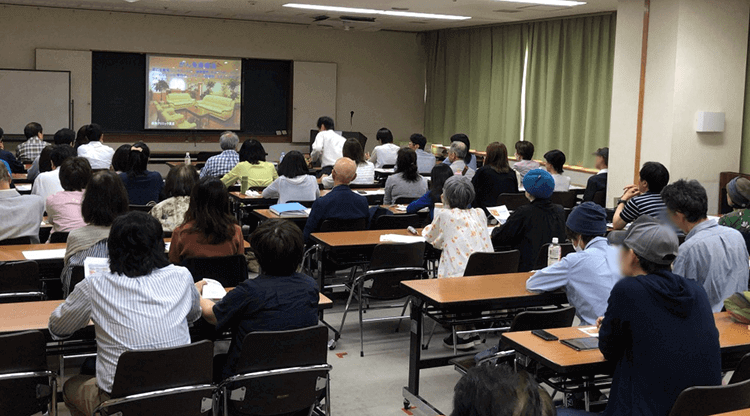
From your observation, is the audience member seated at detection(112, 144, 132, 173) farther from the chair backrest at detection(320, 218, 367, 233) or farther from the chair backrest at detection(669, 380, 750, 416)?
the chair backrest at detection(669, 380, 750, 416)

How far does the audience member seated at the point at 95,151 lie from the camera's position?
8758 millimetres

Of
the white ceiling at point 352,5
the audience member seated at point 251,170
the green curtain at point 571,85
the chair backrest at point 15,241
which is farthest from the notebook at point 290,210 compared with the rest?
the green curtain at point 571,85

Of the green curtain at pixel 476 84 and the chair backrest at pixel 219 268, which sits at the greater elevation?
the green curtain at pixel 476 84

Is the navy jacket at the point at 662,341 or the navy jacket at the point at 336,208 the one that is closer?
the navy jacket at the point at 662,341

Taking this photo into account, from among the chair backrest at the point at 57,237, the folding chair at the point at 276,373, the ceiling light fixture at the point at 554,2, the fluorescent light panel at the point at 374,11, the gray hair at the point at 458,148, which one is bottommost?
the folding chair at the point at 276,373

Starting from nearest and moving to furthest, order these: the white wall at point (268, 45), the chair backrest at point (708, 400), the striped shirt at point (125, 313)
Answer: the chair backrest at point (708, 400) → the striped shirt at point (125, 313) → the white wall at point (268, 45)

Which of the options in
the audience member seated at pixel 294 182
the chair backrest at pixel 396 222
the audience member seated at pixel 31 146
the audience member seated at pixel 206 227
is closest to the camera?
the audience member seated at pixel 206 227

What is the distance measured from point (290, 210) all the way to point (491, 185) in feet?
6.77

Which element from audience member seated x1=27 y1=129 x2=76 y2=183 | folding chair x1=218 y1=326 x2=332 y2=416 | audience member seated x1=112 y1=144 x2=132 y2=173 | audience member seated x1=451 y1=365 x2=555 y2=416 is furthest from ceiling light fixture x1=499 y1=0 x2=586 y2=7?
audience member seated x1=451 y1=365 x2=555 y2=416

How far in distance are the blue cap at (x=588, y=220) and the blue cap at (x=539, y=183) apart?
1186 millimetres

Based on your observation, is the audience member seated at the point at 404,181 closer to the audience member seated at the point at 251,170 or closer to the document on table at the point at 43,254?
the audience member seated at the point at 251,170

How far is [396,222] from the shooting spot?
611 cm

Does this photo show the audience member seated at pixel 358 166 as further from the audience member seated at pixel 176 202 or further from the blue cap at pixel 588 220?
the blue cap at pixel 588 220

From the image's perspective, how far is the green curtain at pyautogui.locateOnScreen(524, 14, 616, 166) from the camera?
35.6 feet
